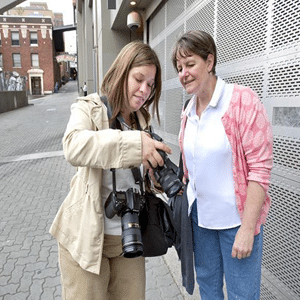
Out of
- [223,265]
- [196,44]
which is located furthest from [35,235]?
[196,44]

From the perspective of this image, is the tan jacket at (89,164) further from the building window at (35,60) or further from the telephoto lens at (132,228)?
the building window at (35,60)

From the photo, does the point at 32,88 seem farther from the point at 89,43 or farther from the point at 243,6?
the point at 243,6

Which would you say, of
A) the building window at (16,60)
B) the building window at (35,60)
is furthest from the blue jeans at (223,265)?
the building window at (16,60)

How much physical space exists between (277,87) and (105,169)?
1.51 metres

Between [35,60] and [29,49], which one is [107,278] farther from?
[29,49]

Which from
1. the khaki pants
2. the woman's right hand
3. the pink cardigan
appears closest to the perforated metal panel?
the pink cardigan

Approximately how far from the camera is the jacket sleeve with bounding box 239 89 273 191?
145 cm

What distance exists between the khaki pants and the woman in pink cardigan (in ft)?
1.64

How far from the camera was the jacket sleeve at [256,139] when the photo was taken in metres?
1.45

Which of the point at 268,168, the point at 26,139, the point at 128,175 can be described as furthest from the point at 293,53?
the point at 26,139

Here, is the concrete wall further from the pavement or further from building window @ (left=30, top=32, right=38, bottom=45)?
building window @ (left=30, top=32, right=38, bottom=45)

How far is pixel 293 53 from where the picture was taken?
1.95m

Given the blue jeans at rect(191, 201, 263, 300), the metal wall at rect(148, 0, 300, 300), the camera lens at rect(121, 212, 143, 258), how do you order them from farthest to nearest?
the metal wall at rect(148, 0, 300, 300) → the blue jeans at rect(191, 201, 263, 300) → the camera lens at rect(121, 212, 143, 258)

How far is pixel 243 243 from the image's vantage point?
1.53 metres
